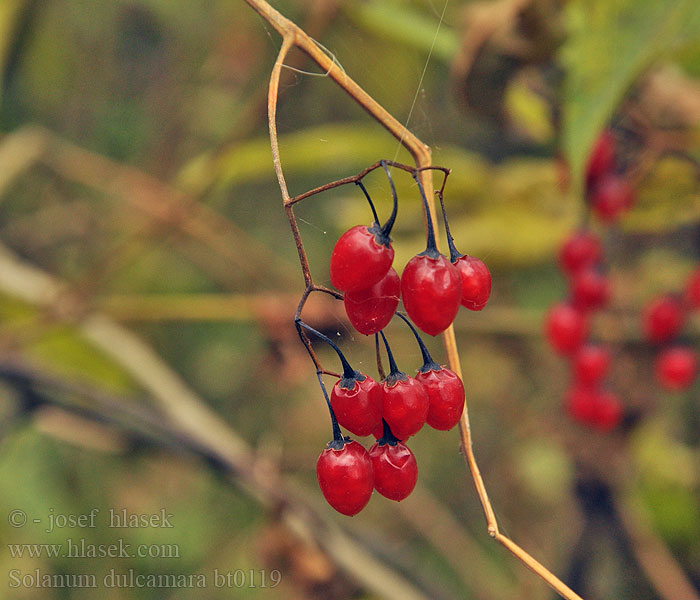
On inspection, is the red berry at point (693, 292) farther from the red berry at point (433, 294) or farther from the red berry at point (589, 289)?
the red berry at point (433, 294)

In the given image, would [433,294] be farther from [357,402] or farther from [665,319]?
[665,319]

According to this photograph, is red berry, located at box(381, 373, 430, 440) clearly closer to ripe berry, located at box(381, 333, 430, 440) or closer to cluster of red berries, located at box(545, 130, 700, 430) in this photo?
ripe berry, located at box(381, 333, 430, 440)

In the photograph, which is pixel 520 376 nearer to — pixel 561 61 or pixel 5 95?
pixel 561 61

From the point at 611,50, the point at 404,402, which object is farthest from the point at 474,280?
the point at 611,50

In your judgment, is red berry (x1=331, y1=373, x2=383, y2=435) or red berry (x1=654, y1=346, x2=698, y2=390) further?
red berry (x1=654, y1=346, x2=698, y2=390)

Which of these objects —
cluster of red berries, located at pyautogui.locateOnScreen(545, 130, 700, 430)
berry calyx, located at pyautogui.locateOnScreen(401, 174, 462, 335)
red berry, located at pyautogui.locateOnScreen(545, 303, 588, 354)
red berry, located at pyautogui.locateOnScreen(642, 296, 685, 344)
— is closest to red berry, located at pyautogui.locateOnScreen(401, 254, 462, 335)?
berry calyx, located at pyautogui.locateOnScreen(401, 174, 462, 335)

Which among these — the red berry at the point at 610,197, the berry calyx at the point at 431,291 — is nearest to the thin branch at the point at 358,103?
the berry calyx at the point at 431,291
